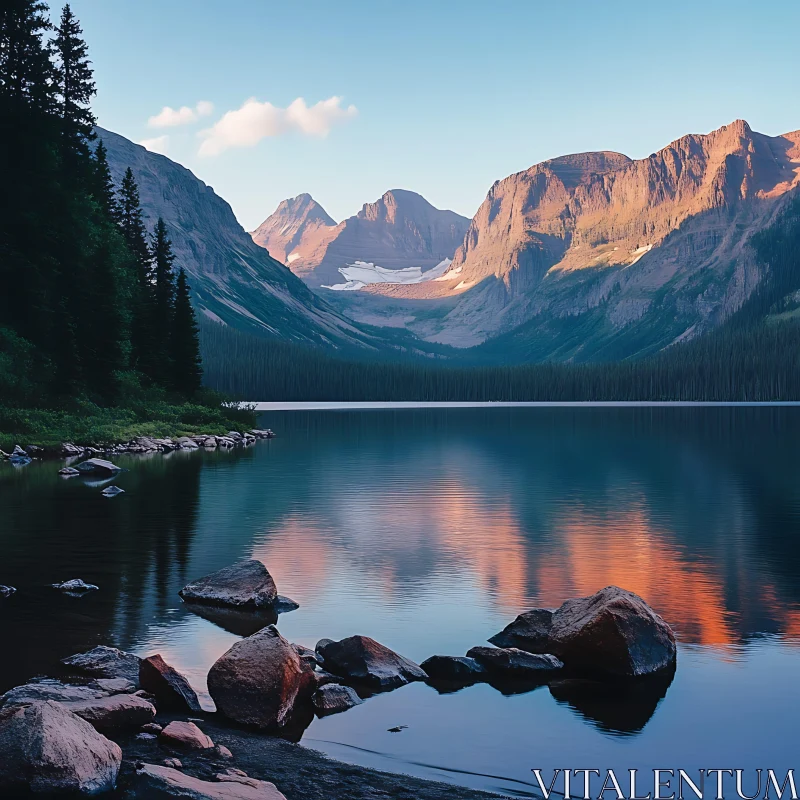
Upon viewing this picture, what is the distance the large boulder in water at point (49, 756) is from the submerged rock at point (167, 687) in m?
3.31

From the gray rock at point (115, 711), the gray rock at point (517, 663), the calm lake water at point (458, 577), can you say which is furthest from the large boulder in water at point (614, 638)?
the gray rock at point (115, 711)

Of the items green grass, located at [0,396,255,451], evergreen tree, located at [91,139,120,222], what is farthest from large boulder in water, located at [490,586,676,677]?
evergreen tree, located at [91,139,120,222]

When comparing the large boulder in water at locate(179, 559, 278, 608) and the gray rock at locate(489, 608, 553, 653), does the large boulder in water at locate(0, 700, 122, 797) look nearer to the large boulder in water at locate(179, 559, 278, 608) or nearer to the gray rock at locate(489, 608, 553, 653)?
the gray rock at locate(489, 608, 553, 653)

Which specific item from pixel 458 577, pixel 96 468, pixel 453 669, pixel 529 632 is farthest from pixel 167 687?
pixel 96 468

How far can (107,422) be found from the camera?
79.3 m

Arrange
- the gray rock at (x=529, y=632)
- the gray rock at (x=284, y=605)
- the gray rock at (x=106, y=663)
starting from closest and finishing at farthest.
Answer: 1. the gray rock at (x=106, y=663)
2. the gray rock at (x=529, y=632)
3. the gray rock at (x=284, y=605)

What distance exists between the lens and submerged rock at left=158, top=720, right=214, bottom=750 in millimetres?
14578

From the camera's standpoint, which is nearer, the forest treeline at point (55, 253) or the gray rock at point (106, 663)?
the gray rock at point (106, 663)

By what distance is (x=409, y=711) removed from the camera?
56.0 feet

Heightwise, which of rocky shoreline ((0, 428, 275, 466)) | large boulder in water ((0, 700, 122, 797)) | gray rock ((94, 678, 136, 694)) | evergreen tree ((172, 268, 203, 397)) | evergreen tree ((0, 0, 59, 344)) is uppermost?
evergreen tree ((0, 0, 59, 344))

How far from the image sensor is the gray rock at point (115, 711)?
1527 cm

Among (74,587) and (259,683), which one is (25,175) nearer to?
(74,587)

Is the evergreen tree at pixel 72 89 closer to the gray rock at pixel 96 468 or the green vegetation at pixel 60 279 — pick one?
Result: the green vegetation at pixel 60 279

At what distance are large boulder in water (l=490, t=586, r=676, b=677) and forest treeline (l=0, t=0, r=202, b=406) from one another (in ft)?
197
